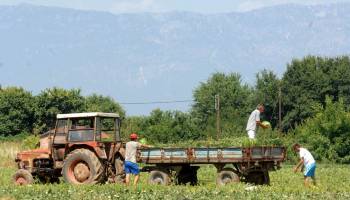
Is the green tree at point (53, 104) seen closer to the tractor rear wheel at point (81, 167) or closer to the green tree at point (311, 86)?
the green tree at point (311, 86)

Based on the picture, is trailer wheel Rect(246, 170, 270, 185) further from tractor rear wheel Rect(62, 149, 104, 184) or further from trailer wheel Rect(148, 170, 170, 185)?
tractor rear wheel Rect(62, 149, 104, 184)

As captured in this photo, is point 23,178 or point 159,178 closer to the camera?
point 159,178

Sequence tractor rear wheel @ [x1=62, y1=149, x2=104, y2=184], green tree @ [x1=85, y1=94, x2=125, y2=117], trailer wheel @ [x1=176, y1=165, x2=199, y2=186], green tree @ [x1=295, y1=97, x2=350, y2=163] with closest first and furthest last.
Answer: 1. tractor rear wheel @ [x1=62, y1=149, x2=104, y2=184]
2. trailer wheel @ [x1=176, y1=165, x2=199, y2=186]
3. green tree @ [x1=295, y1=97, x2=350, y2=163]
4. green tree @ [x1=85, y1=94, x2=125, y2=117]

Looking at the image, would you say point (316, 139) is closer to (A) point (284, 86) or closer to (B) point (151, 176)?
(B) point (151, 176)

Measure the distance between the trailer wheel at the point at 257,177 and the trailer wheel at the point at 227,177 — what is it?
2.79 feet

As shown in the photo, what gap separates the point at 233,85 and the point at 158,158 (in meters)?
85.4

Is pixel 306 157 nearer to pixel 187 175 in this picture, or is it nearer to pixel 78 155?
pixel 187 175

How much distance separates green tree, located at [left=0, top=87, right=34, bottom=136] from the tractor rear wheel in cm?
6020

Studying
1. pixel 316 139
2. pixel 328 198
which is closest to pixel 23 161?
pixel 328 198

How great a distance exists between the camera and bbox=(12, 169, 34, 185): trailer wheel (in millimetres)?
25416

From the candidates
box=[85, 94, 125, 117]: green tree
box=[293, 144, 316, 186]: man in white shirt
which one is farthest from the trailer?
box=[85, 94, 125, 117]: green tree

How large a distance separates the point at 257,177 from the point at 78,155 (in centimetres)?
606

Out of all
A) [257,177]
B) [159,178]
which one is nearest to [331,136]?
[257,177]

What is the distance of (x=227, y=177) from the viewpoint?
24156 millimetres
